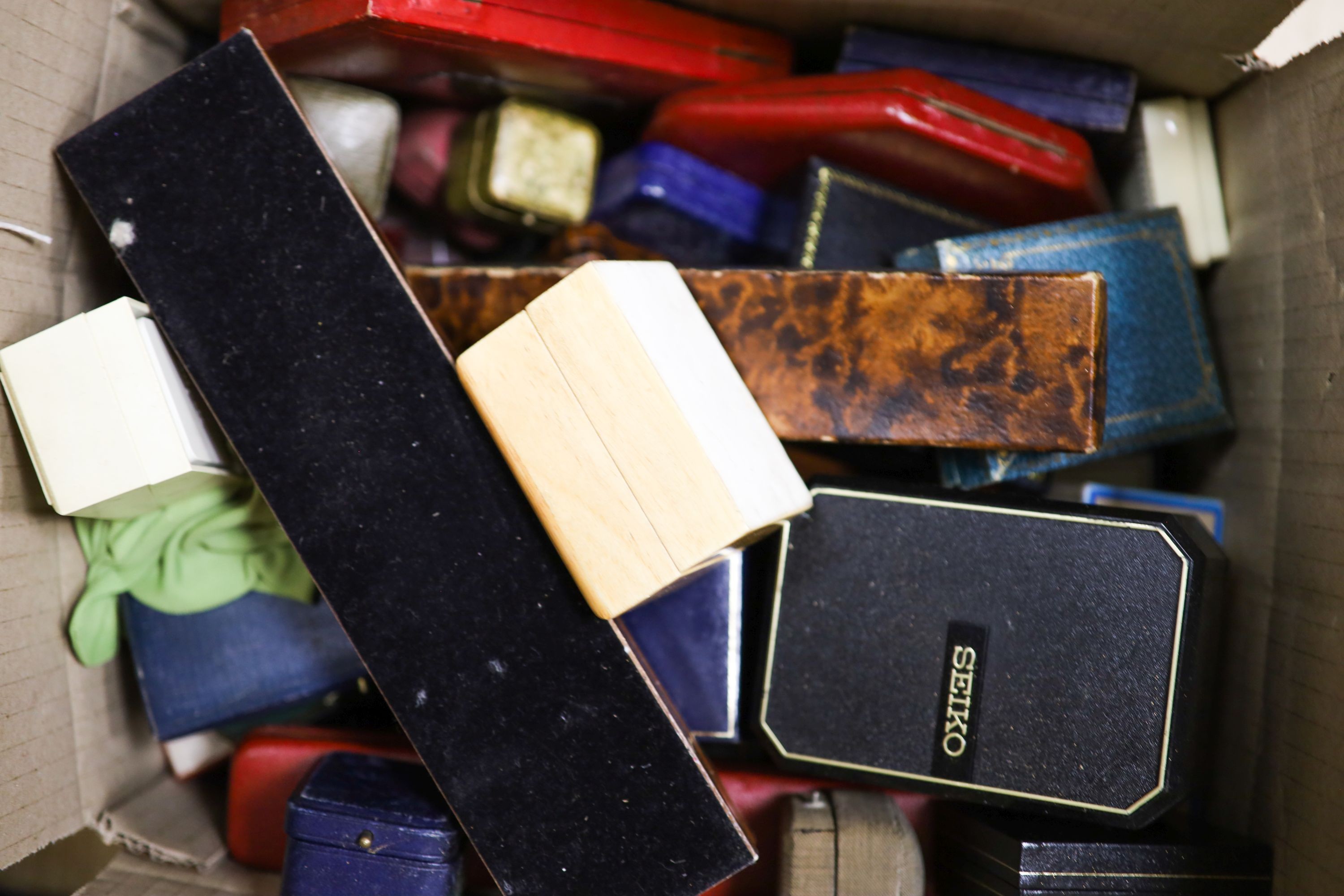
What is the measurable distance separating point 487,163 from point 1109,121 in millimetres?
863

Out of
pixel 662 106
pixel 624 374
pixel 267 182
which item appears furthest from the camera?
pixel 662 106

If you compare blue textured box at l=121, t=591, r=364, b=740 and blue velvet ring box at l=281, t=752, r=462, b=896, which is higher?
blue textured box at l=121, t=591, r=364, b=740

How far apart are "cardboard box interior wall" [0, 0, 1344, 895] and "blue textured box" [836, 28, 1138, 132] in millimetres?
22

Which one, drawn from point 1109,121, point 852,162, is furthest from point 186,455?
point 1109,121

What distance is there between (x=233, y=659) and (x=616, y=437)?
69cm

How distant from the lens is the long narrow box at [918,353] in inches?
37.2

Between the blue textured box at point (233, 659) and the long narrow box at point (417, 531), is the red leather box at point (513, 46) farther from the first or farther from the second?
the blue textured box at point (233, 659)

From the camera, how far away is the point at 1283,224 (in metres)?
1.10

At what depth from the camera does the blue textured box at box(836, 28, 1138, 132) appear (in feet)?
3.87

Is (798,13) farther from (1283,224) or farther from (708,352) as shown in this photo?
(1283,224)

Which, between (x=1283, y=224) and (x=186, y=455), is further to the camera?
(x=1283, y=224)

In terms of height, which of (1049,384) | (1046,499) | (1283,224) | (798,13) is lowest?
(1046,499)

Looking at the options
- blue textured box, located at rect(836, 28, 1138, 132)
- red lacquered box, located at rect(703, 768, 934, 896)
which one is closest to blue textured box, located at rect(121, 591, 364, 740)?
red lacquered box, located at rect(703, 768, 934, 896)

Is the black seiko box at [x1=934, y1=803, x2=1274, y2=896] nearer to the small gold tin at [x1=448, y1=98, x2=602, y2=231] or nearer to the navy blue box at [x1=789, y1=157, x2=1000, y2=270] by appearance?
the navy blue box at [x1=789, y1=157, x2=1000, y2=270]
